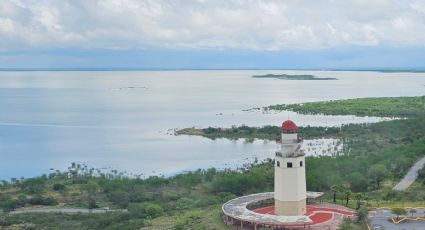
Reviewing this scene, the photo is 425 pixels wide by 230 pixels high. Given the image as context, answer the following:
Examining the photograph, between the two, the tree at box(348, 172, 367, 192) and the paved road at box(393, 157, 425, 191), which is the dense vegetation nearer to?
the paved road at box(393, 157, 425, 191)

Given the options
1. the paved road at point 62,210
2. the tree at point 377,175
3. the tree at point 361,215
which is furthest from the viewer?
the tree at point 377,175

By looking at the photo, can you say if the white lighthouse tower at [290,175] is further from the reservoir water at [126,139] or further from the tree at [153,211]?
the reservoir water at [126,139]

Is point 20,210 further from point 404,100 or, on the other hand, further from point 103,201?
point 404,100

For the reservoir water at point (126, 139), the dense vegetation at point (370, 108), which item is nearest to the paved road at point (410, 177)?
the reservoir water at point (126, 139)

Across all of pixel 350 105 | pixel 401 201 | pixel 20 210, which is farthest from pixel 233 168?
pixel 350 105

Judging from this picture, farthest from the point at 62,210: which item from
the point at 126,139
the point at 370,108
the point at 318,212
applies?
the point at 370,108

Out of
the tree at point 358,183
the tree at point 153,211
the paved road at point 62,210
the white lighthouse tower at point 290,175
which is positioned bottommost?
the paved road at point 62,210
